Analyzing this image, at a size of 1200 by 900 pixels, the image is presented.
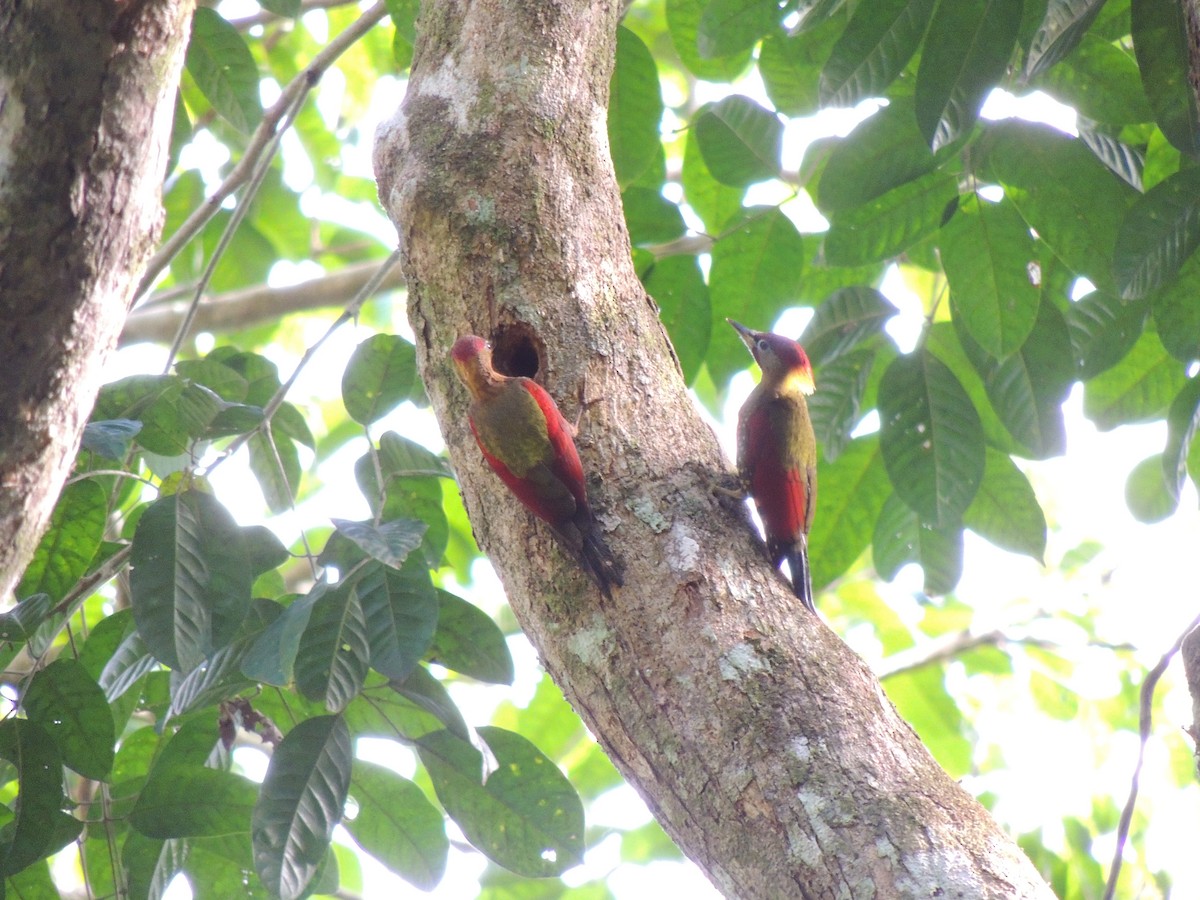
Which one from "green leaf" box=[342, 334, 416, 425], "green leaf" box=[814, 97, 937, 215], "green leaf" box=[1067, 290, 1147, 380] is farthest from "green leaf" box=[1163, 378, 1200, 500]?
"green leaf" box=[342, 334, 416, 425]

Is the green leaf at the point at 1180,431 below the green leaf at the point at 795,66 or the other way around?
below

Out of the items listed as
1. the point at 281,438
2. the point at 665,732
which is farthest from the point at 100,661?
the point at 665,732

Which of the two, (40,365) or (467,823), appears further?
(467,823)

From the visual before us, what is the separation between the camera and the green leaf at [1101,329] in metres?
3.86

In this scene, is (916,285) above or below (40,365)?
above

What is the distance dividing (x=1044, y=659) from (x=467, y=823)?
506 cm

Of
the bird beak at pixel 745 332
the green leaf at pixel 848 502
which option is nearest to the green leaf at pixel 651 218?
the bird beak at pixel 745 332

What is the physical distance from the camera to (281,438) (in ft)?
14.5

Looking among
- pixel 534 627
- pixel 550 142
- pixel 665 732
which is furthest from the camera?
pixel 550 142

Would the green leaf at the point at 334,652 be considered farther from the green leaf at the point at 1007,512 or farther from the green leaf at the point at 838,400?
the green leaf at the point at 1007,512

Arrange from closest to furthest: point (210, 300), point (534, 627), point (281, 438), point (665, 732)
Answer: point (665, 732), point (534, 627), point (281, 438), point (210, 300)

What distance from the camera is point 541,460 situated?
2627 mm

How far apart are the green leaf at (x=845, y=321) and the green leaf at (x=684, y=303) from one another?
41 cm

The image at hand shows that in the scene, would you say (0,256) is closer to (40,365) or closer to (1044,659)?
(40,365)
